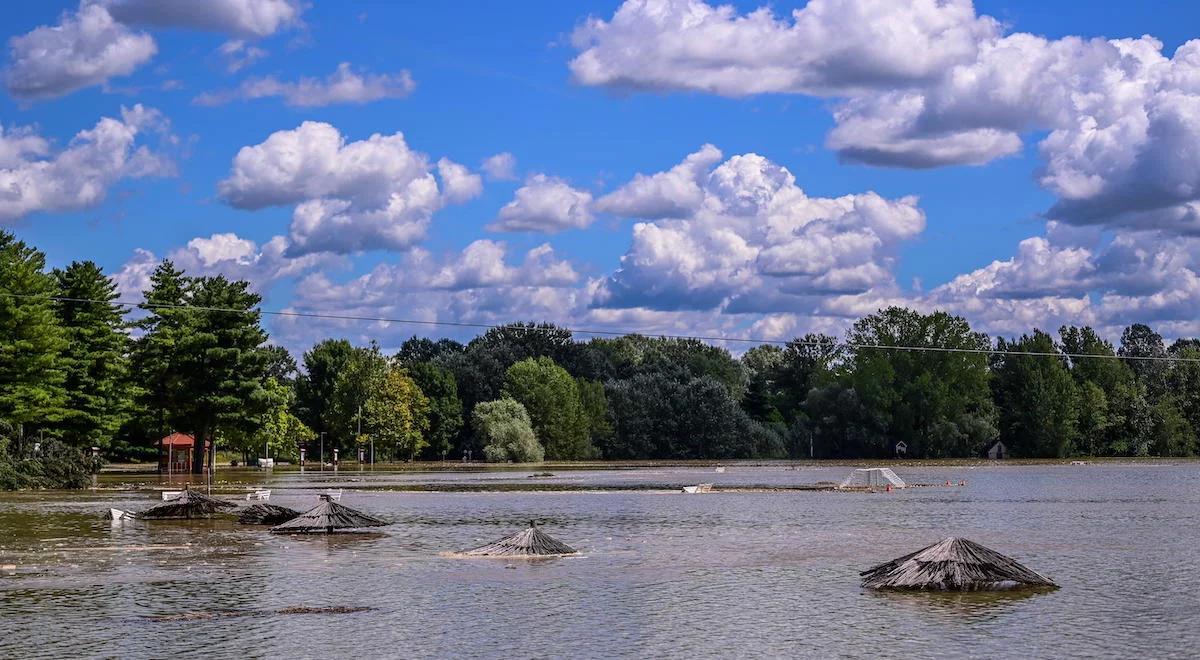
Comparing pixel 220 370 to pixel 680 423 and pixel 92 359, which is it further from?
pixel 680 423

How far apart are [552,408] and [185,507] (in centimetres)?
12892

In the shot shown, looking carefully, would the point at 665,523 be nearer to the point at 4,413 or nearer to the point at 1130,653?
the point at 1130,653

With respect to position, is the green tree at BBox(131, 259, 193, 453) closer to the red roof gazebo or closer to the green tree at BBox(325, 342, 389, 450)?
the red roof gazebo

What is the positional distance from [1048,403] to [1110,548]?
144 m

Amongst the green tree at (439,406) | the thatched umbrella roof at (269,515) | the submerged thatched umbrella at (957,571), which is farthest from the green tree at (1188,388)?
the submerged thatched umbrella at (957,571)

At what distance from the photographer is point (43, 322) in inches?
3391

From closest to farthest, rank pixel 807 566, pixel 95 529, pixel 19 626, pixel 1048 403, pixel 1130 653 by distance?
pixel 1130 653, pixel 19 626, pixel 807 566, pixel 95 529, pixel 1048 403

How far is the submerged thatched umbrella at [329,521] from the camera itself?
4669 cm

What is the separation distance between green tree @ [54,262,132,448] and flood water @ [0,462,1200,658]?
134 ft

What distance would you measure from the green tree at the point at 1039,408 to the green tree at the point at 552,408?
5816 cm

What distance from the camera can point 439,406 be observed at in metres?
188

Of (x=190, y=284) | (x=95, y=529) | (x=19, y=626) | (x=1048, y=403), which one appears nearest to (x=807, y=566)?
(x=19, y=626)

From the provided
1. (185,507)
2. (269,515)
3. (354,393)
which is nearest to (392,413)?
(354,393)

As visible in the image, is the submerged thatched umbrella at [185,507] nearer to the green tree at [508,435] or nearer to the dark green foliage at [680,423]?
the green tree at [508,435]
